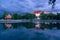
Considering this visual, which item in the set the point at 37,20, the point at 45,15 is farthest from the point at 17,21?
the point at 45,15

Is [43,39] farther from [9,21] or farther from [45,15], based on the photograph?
[45,15]

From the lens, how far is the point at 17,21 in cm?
743

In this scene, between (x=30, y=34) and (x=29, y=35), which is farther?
(x=30, y=34)

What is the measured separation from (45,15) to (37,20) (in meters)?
0.58

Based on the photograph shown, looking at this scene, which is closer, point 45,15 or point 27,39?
point 27,39

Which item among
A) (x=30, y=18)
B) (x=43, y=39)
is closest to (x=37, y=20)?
(x=30, y=18)

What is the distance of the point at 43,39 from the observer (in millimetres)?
3285

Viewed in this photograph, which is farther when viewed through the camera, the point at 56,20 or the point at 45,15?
the point at 45,15

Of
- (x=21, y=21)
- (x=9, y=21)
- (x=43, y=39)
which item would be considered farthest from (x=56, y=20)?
(x=43, y=39)

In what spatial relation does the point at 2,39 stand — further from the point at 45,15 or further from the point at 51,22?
the point at 45,15

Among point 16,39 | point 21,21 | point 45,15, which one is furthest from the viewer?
point 45,15

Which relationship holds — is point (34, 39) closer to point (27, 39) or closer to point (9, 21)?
point (27, 39)

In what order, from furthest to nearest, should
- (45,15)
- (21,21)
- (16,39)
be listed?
(45,15), (21,21), (16,39)

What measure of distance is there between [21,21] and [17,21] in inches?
8.1
